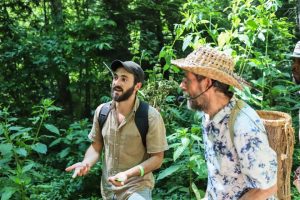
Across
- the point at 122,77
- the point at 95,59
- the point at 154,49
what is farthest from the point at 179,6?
the point at 122,77

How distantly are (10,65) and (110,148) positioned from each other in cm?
593

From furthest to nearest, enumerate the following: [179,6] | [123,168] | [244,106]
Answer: [179,6]
[123,168]
[244,106]

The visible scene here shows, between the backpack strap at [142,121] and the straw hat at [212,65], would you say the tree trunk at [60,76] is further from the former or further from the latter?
the straw hat at [212,65]

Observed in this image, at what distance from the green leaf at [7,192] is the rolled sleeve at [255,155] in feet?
9.18

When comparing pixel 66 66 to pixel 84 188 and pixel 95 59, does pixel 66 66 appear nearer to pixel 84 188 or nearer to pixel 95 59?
pixel 95 59

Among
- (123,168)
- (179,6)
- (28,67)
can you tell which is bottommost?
(28,67)

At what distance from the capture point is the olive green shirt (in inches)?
138

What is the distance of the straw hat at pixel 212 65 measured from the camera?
246 centimetres

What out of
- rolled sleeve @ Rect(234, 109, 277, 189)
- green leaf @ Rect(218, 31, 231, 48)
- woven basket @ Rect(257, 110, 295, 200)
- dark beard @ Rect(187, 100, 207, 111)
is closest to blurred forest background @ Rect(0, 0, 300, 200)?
green leaf @ Rect(218, 31, 231, 48)

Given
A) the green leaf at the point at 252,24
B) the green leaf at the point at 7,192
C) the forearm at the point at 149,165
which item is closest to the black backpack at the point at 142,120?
the forearm at the point at 149,165

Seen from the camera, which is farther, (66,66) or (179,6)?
(179,6)

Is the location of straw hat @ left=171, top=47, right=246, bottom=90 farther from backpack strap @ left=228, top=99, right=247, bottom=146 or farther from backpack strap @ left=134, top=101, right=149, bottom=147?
backpack strap @ left=134, top=101, right=149, bottom=147

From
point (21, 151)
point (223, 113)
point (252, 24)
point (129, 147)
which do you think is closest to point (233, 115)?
point (223, 113)

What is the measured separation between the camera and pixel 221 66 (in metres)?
2.53
